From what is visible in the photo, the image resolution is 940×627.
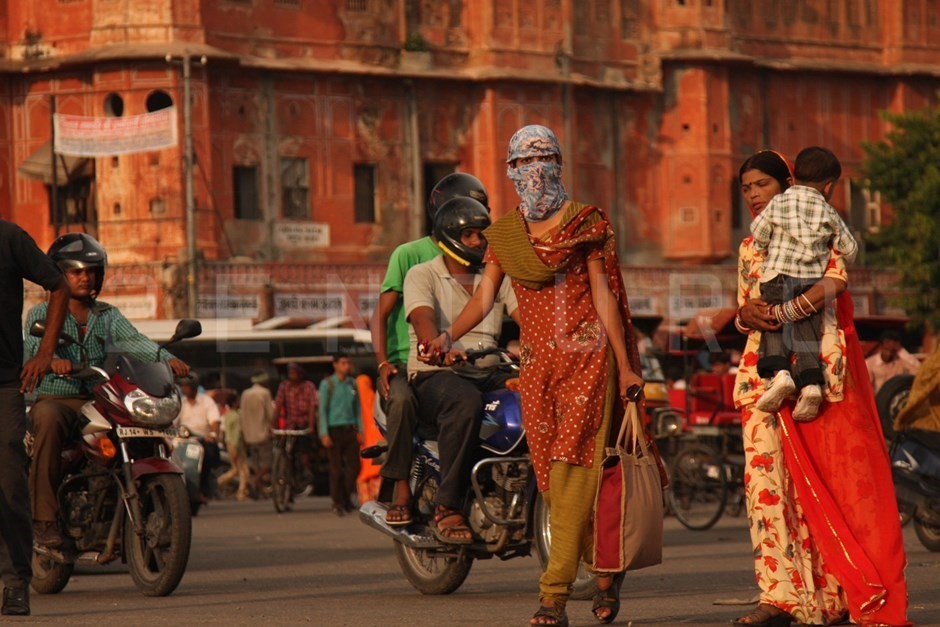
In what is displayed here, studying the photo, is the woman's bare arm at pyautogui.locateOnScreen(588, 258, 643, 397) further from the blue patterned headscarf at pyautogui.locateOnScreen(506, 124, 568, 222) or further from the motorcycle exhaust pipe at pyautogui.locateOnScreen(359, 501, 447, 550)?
the motorcycle exhaust pipe at pyautogui.locateOnScreen(359, 501, 447, 550)

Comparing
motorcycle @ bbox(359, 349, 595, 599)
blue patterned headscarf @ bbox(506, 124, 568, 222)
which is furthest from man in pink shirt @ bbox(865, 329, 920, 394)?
blue patterned headscarf @ bbox(506, 124, 568, 222)

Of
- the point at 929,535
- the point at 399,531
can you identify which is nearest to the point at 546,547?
the point at 399,531

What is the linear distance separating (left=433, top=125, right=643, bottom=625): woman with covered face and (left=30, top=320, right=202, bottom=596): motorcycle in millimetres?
2475

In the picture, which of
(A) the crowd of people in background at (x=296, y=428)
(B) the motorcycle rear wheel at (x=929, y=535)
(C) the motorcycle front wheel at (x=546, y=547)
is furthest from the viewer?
(A) the crowd of people in background at (x=296, y=428)

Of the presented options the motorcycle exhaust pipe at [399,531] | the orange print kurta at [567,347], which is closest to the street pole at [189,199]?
the motorcycle exhaust pipe at [399,531]

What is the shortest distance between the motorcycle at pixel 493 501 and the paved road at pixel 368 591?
0.22 meters

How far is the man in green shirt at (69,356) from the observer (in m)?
10.5

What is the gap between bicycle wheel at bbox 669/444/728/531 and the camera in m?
18.0

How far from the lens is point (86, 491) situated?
421 inches

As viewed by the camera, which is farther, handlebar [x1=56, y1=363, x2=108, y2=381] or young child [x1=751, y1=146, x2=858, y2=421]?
handlebar [x1=56, y1=363, x2=108, y2=381]

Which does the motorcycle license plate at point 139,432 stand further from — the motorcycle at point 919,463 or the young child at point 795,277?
the motorcycle at point 919,463

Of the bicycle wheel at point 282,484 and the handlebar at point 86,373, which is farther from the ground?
the handlebar at point 86,373

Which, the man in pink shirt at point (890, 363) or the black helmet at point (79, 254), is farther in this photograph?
the man in pink shirt at point (890, 363)

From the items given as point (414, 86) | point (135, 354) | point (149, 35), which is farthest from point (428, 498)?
point (414, 86)
